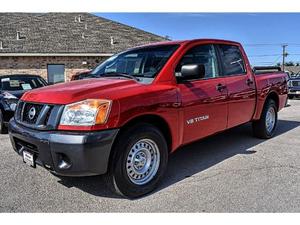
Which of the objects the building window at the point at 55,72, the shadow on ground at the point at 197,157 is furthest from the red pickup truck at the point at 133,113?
the building window at the point at 55,72

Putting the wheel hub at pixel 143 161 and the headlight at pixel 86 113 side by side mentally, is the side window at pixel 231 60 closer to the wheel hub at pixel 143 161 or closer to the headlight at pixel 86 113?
the wheel hub at pixel 143 161

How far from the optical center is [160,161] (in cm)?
390

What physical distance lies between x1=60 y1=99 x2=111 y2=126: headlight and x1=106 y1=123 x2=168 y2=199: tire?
348mm

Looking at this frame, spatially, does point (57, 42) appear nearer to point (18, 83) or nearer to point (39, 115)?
point (18, 83)

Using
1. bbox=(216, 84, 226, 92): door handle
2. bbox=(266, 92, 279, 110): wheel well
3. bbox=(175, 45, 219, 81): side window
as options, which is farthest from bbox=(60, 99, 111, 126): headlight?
bbox=(266, 92, 279, 110): wheel well

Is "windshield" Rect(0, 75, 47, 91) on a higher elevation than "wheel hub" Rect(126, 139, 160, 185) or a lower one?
higher

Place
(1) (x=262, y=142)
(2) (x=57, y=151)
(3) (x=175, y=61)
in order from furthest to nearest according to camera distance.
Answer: (1) (x=262, y=142) < (3) (x=175, y=61) < (2) (x=57, y=151)

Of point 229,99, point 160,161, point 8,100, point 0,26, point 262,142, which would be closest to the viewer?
point 160,161

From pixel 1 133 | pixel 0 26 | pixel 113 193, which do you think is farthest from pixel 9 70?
pixel 113 193

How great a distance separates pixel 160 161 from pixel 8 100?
4491mm

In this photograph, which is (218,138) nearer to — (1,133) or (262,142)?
(262,142)

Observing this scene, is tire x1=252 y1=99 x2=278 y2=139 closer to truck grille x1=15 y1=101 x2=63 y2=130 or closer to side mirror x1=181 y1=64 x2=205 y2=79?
side mirror x1=181 y1=64 x2=205 y2=79

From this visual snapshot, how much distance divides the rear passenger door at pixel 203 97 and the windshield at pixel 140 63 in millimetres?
267

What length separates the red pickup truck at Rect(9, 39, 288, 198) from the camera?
321 centimetres
